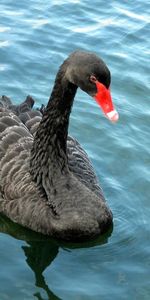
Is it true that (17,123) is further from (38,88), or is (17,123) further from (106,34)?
(106,34)

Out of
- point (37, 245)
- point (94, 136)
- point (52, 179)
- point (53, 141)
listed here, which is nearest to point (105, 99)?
point (53, 141)

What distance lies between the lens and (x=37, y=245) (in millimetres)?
6832

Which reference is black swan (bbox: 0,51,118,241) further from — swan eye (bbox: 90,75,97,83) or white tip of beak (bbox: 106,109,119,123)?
white tip of beak (bbox: 106,109,119,123)

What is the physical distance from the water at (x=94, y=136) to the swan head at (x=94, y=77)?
4.47 ft

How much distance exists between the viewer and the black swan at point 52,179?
669 cm

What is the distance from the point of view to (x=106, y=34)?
36.2 feet

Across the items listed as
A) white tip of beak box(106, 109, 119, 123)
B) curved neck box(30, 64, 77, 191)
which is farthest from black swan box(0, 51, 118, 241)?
white tip of beak box(106, 109, 119, 123)

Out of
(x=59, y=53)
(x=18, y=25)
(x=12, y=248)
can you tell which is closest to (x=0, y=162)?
(x=12, y=248)

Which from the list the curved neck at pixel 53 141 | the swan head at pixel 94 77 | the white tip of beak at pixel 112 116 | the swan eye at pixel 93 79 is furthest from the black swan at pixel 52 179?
the white tip of beak at pixel 112 116

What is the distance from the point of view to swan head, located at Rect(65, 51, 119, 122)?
5977 millimetres

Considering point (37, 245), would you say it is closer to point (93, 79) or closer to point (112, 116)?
point (112, 116)

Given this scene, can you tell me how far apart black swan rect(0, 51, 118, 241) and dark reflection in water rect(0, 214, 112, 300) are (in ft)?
0.27

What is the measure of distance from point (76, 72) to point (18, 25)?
4967mm

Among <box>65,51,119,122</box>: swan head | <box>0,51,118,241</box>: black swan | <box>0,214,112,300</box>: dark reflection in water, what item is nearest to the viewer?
<box>65,51,119,122</box>: swan head
